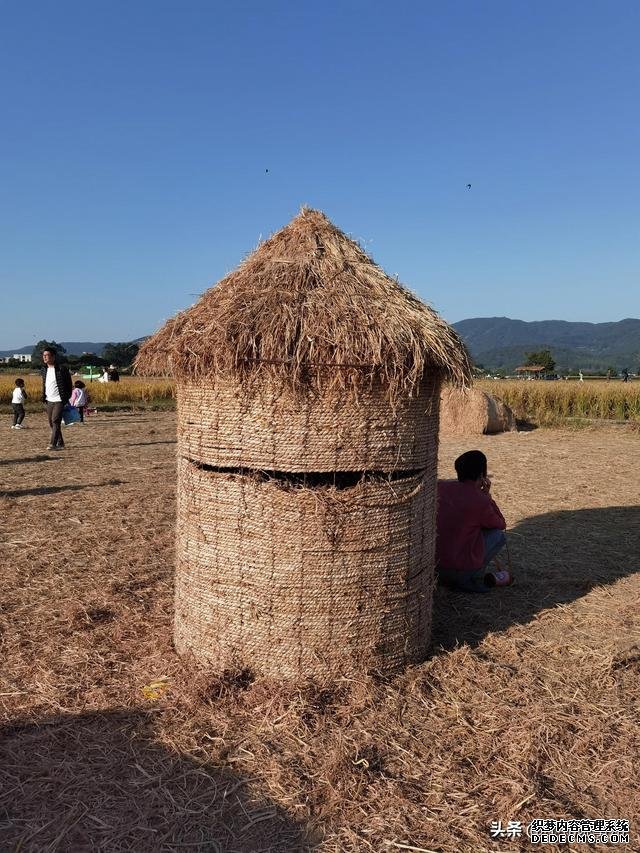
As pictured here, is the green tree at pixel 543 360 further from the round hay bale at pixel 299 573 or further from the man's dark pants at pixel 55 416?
the round hay bale at pixel 299 573

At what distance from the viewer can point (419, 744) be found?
357 centimetres

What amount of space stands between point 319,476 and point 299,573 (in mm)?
654

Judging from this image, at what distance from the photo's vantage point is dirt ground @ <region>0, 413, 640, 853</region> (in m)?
2.97

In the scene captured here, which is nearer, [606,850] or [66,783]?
[606,850]

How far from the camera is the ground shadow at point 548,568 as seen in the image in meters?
5.31

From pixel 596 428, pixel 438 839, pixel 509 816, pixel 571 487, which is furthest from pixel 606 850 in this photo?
pixel 596 428

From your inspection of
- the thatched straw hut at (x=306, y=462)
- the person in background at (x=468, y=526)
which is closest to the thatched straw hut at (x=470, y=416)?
the person in background at (x=468, y=526)

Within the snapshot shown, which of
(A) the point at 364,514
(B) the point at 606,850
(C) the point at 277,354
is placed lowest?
(B) the point at 606,850

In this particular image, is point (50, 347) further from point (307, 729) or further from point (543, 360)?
point (543, 360)

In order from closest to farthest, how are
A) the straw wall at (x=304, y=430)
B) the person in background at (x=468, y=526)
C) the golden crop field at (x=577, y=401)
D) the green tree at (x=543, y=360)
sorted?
the straw wall at (x=304, y=430)
the person in background at (x=468, y=526)
the golden crop field at (x=577, y=401)
the green tree at (x=543, y=360)

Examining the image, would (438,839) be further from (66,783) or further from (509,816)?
(66,783)

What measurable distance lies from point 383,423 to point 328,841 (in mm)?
2211

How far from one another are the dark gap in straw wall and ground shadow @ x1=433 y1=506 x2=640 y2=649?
1356 mm

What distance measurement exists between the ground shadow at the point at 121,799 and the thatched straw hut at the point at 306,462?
889 millimetres
